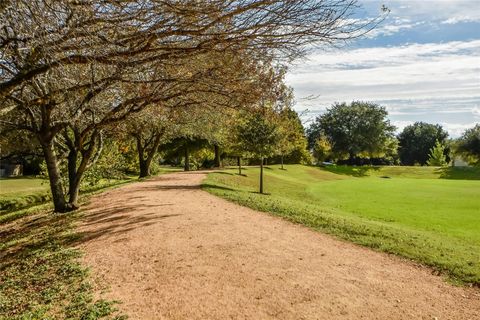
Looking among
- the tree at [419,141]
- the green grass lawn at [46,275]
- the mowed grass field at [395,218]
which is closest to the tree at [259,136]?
the mowed grass field at [395,218]

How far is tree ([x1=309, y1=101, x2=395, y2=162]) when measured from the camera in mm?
78938

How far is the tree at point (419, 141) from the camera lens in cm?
9912

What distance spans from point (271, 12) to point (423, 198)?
24223mm

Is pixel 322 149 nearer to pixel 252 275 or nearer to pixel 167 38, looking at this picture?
pixel 252 275

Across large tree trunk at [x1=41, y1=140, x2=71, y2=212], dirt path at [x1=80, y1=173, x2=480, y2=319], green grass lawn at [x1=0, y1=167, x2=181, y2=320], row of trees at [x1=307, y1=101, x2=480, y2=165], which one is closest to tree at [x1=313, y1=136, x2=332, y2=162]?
row of trees at [x1=307, y1=101, x2=480, y2=165]

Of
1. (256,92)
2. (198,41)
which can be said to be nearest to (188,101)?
(256,92)

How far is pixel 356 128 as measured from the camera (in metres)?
81.0

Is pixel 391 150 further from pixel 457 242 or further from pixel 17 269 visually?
pixel 17 269

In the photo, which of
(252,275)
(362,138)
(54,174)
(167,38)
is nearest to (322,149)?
(362,138)

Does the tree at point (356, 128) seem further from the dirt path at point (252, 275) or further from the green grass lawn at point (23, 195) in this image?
the dirt path at point (252, 275)

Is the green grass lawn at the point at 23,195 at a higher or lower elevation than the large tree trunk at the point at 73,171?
lower

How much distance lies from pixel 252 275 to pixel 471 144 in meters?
77.0

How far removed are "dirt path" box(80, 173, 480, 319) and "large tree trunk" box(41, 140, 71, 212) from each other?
4.22m

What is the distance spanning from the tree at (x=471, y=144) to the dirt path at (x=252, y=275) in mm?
71910
